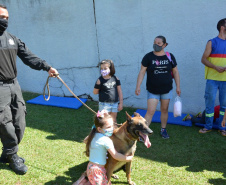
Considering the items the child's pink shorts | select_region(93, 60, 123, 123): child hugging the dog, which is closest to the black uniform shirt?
select_region(93, 60, 123, 123): child hugging the dog

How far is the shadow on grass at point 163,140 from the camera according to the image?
3979 mm

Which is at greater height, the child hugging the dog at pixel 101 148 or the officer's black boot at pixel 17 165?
the child hugging the dog at pixel 101 148

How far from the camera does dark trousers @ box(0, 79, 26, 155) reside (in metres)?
3.35

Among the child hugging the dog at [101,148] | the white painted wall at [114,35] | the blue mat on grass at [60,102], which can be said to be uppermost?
the white painted wall at [114,35]

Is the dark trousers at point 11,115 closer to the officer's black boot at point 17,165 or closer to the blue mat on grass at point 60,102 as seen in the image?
the officer's black boot at point 17,165

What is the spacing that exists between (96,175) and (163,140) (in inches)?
86.1

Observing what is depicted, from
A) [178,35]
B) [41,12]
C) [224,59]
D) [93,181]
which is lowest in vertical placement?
[93,181]

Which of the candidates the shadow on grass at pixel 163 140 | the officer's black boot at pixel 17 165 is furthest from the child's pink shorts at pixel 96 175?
the officer's black boot at pixel 17 165

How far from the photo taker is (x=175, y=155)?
14.0 feet

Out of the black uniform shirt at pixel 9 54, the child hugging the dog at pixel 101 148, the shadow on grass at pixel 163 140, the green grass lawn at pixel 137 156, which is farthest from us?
the shadow on grass at pixel 163 140

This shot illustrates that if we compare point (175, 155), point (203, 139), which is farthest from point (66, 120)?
point (203, 139)

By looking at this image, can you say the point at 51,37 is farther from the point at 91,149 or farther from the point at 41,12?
the point at 91,149

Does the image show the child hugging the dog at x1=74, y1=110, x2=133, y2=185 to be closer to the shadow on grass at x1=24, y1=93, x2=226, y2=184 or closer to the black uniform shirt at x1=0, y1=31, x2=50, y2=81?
the shadow on grass at x1=24, y1=93, x2=226, y2=184

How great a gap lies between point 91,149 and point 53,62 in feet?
16.0
